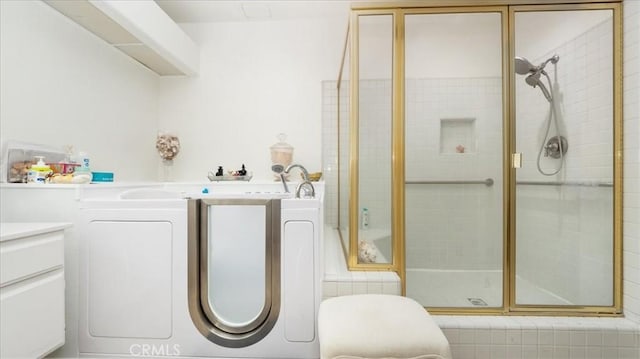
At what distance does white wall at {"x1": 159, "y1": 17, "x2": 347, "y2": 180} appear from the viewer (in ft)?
9.14

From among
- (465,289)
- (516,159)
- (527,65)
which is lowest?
(465,289)

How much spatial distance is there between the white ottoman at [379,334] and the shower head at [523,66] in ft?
4.95

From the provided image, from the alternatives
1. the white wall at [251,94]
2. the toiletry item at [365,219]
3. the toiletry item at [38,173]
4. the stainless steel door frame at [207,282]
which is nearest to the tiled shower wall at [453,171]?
the toiletry item at [365,219]

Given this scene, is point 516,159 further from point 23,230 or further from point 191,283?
point 23,230

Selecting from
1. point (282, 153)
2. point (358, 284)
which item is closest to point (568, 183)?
point (358, 284)

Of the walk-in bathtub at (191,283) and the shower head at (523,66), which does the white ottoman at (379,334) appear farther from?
the shower head at (523,66)

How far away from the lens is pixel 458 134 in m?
1.84

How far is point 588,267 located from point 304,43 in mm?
2745

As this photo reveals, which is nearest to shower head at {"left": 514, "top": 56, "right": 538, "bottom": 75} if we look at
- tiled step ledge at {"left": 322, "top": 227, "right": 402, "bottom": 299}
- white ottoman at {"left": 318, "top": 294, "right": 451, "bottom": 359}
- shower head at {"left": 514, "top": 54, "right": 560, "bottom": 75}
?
shower head at {"left": 514, "top": 54, "right": 560, "bottom": 75}

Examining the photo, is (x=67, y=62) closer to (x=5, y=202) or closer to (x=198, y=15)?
(x=5, y=202)

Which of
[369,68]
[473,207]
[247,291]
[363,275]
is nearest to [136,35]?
[369,68]

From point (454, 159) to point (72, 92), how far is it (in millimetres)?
2557

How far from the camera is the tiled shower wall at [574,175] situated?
5.53 ft

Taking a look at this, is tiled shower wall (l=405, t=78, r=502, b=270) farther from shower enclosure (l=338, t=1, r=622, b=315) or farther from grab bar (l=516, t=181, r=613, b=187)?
grab bar (l=516, t=181, r=613, b=187)
